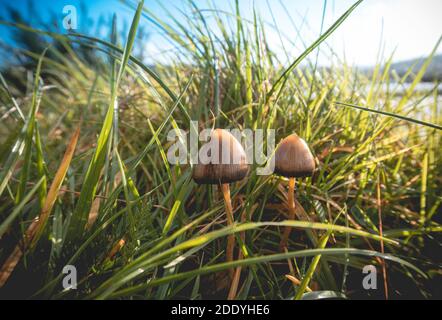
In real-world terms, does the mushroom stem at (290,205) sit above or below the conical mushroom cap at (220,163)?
below

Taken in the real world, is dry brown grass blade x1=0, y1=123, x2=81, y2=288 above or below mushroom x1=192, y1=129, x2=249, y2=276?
below

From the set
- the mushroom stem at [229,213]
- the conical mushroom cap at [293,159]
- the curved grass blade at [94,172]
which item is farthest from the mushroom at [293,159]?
the curved grass blade at [94,172]

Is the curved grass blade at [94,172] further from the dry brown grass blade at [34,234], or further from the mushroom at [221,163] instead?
the mushroom at [221,163]

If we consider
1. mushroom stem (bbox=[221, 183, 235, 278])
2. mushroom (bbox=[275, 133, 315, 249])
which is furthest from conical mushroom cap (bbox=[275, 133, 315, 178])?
mushroom stem (bbox=[221, 183, 235, 278])

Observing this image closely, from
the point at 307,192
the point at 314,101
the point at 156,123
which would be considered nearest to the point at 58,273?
the point at 307,192

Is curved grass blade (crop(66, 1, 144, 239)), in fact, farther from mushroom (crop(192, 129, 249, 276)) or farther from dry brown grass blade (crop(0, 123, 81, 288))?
mushroom (crop(192, 129, 249, 276))
